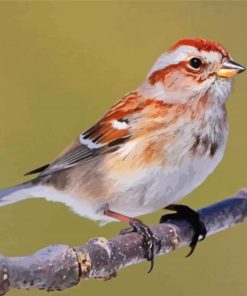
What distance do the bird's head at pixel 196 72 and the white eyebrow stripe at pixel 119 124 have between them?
0.05 meters

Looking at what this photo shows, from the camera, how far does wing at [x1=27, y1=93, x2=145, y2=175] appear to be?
760 millimetres

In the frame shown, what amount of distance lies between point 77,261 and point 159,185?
0.66 ft

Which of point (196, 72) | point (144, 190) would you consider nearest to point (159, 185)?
point (144, 190)

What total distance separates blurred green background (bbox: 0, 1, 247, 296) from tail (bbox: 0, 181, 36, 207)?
0.02m

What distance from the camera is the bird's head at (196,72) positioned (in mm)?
748

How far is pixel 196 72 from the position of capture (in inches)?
29.7

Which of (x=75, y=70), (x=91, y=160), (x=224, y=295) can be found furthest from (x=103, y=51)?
(x=224, y=295)

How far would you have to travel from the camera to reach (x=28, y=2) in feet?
2.69

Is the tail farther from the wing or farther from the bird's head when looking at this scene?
the bird's head

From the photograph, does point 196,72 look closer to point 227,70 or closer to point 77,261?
point 227,70

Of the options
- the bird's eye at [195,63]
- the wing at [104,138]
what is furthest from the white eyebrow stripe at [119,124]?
the bird's eye at [195,63]

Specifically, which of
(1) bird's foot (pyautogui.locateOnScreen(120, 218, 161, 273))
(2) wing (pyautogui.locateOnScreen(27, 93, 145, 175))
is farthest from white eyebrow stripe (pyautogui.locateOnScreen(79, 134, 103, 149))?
(1) bird's foot (pyautogui.locateOnScreen(120, 218, 161, 273))

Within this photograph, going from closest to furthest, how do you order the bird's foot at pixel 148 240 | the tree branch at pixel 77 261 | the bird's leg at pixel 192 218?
the tree branch at pixel 77 261
the bird's foot at pixel 148 240
the bird's leg at pixel 192 218

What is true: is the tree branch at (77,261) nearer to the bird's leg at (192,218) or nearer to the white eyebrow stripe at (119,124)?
the bird's leg at (192,218)
